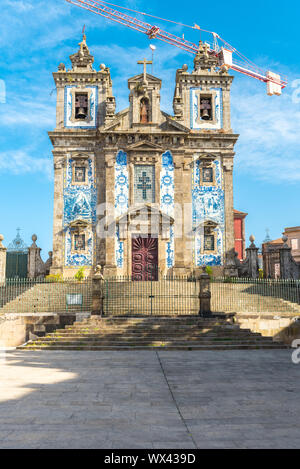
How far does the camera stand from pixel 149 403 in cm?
693

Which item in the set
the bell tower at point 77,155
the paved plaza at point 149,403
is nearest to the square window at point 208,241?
the bell tower at point 77,155

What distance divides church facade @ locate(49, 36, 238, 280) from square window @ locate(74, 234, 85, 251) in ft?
0.21

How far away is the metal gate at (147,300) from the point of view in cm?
1798

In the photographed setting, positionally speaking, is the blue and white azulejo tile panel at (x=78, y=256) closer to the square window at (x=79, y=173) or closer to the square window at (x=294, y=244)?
the square window at (x=79, y=173)

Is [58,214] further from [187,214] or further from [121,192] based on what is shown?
[187,214]

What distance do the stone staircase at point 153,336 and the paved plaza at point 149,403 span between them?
2.28 metres

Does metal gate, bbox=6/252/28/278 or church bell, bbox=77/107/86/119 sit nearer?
metal gate, bbox=6/252/28/278

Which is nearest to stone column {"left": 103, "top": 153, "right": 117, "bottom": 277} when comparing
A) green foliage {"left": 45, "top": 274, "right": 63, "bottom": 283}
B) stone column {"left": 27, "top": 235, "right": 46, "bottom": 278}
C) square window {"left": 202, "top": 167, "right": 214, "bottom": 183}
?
green foliage {"left": 45, "top": 274, "right": 63, "bottom": 283}

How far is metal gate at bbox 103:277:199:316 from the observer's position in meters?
18.0

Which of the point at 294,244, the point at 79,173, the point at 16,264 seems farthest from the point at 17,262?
the point at 294,244

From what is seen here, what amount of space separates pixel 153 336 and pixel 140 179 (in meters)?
14.0

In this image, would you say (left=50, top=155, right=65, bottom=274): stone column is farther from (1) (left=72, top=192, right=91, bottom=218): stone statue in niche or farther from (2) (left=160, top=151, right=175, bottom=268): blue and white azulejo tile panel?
(2) (left=160, top=151, right=175, bottom=268): blue and white azulejo tile panel
